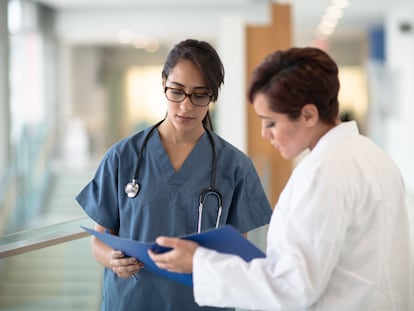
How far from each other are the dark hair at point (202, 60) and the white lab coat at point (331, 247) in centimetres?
44

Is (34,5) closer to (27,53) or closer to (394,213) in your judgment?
(27,53)

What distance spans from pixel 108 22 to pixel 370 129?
238 inches

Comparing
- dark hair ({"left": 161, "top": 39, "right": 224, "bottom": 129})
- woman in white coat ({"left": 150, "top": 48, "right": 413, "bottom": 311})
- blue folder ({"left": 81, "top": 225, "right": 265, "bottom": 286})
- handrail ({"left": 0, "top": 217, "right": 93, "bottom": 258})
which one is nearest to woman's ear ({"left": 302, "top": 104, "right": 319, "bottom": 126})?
woman in white coat ({"left": 150, "top": 48, "right": 413, "bottom": 311})

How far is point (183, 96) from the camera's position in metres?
1.65

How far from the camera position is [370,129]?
1370cm

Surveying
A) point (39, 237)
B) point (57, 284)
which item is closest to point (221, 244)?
point (39, 237)

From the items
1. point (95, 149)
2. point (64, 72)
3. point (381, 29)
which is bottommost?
point (95, 149)

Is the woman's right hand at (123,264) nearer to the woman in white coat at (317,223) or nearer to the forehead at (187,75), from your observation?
the woman in white coat at (317,223)

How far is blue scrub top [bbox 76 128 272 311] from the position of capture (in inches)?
66.4

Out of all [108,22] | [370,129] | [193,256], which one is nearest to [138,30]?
[108,22]

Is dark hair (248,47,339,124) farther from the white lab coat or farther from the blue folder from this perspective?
the blue folder

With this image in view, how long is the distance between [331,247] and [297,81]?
1.06 feet

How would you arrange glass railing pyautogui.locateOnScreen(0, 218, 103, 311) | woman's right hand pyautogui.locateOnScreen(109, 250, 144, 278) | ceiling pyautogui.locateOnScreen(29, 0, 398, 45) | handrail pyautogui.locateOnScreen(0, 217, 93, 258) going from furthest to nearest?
ceiling pyautogui.locateOnScreen(29, 0, 398, 45)
glass railing pyautogui.locateOnScreen(0, 218, 103, 311)
handrail pyautogui.locateOnScreen(0, 217, 93, 258)
woman's right hand pyautogui.locateOnScreen(109, 250, 144, 278)

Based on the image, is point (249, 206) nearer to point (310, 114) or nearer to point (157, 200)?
point (157, 200)
